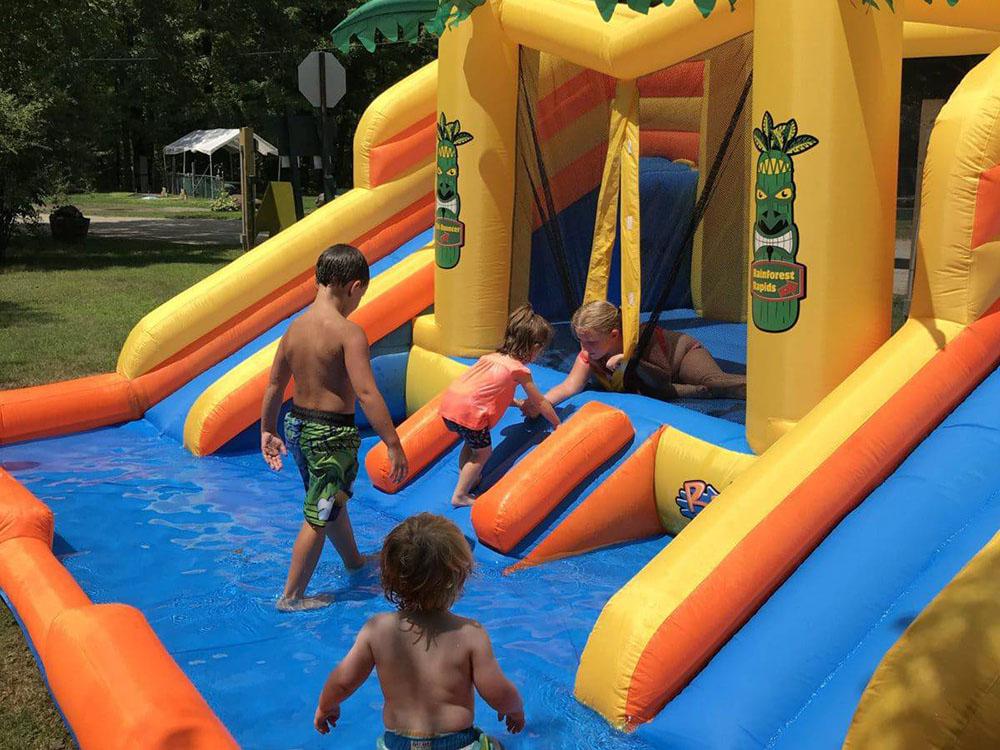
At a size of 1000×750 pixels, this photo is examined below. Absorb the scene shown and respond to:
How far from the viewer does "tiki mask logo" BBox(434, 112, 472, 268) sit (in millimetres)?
6625

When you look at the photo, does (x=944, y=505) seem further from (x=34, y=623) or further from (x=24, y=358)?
(x=24, y=358)

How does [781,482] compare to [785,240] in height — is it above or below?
below

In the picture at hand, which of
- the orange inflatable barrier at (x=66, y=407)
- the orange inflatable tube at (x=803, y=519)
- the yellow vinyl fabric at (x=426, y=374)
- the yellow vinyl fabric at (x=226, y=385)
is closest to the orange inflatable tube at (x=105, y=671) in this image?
the orange inflatable tube at (x=803, y=519)

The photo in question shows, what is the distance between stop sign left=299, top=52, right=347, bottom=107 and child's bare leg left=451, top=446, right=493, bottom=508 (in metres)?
5.22

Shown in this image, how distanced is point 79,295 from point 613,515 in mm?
9264

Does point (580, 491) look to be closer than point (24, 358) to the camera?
→ Yes

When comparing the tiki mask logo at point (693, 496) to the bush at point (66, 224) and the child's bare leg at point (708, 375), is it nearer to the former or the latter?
the child's bare leg at point (708, 375)

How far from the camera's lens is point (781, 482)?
13.4 ft

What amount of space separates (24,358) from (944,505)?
7.47 meters

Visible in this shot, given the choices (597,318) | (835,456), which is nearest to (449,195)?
(597,318)

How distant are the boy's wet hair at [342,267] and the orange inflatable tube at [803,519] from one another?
5.66 ft

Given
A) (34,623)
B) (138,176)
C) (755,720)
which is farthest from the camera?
(138,176)

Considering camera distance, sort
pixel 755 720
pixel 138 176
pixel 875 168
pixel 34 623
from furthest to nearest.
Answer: pixel 138 176
pixel 875 168
pixel 34 623
pixel 755 720

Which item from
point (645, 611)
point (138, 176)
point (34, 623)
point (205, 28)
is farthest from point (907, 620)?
point (138, 176)
